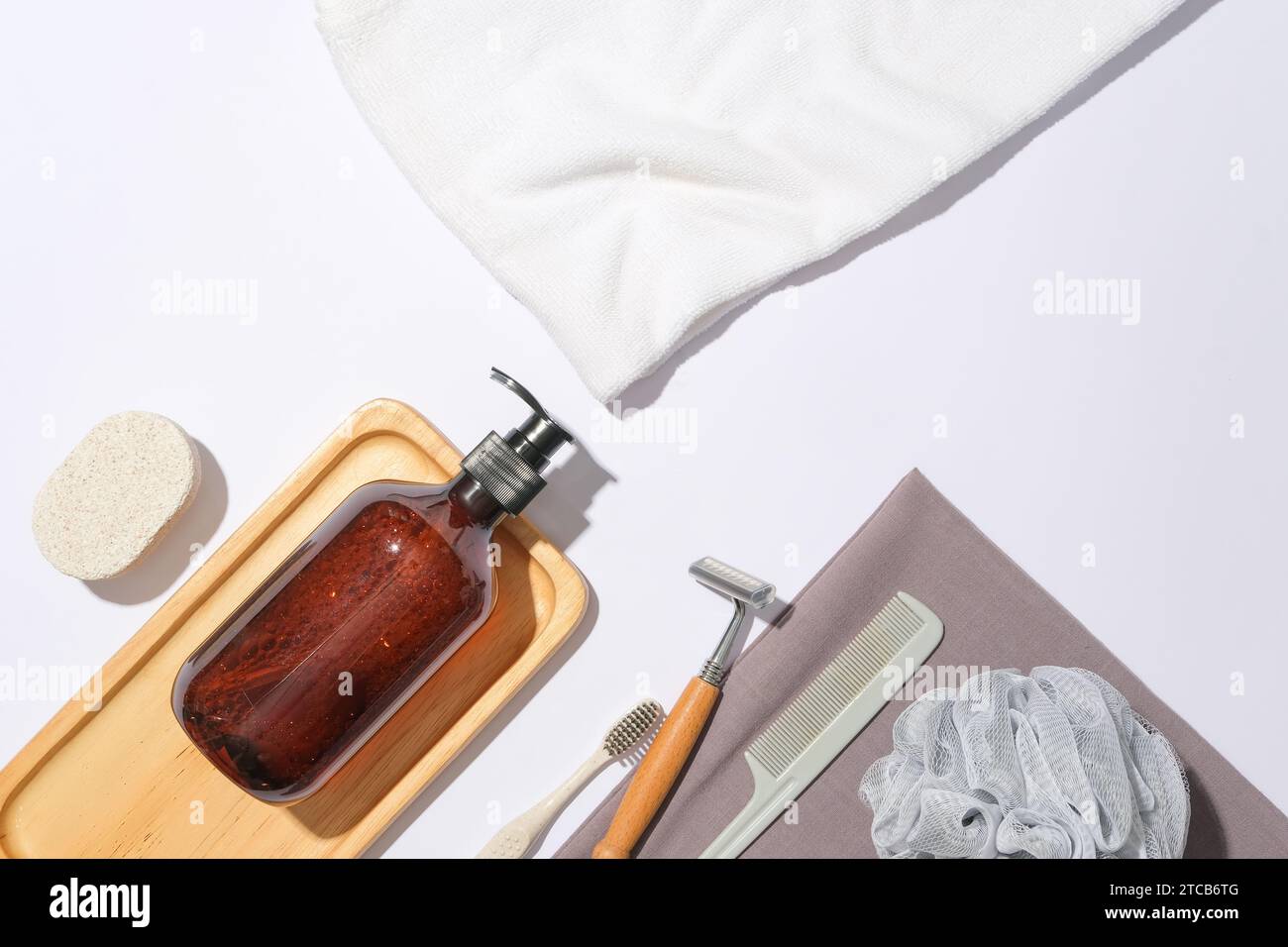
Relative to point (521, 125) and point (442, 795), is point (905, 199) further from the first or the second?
point (442, 795)

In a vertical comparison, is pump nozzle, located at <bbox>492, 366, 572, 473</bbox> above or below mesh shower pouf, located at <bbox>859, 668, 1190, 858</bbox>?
above

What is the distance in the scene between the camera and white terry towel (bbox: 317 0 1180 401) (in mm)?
690

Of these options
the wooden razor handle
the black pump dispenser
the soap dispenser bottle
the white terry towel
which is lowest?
the wooden razor handle

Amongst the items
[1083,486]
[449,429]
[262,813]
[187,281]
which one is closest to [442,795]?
[262,813]

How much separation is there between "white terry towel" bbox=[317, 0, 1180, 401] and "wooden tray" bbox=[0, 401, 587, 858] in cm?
16

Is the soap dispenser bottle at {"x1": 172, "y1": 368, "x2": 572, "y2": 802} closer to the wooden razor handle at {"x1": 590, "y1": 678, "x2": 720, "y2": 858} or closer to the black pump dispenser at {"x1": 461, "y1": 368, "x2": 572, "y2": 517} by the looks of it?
the black pump dispenser at {"x1": 461, "y1": 368, "x2": 572, "y2": 517}

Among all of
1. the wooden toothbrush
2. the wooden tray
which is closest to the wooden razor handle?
the wooden toothbrush

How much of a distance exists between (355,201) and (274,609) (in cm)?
33

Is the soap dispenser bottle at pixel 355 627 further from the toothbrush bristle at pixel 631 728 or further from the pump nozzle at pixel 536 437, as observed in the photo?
the toothbrush bristle at pixel 631 728

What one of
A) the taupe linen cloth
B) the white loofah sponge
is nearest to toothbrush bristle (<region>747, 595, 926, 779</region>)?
the taupe linen cloth

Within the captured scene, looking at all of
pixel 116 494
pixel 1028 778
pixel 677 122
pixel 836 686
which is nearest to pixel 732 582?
pixel 836 686

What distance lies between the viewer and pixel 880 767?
65 cm

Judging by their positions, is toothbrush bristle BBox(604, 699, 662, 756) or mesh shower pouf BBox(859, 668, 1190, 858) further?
toothbrush bristle BBox(604, 699, 662, 756)

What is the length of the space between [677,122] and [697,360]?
0.19 metres
